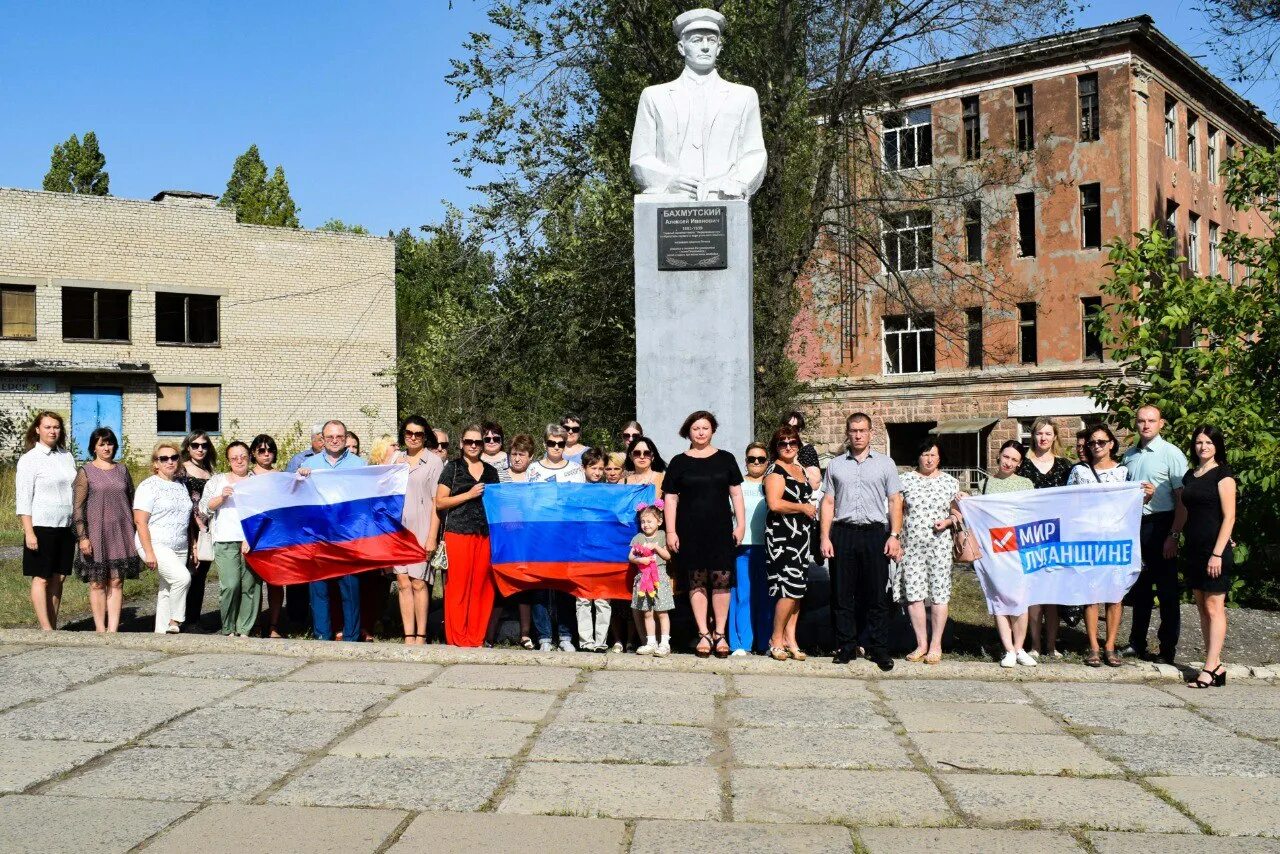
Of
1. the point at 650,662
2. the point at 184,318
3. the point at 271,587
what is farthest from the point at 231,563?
the point at 184,318

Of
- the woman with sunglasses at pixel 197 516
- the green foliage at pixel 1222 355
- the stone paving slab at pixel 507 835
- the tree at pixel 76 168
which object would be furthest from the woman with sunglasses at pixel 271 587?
the tree at pixel 76 168

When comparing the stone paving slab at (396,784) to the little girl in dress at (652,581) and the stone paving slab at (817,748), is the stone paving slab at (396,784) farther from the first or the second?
the little girl in dress at (652,581)

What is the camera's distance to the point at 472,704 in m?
7.05

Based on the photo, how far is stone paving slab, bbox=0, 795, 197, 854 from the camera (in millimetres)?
4574

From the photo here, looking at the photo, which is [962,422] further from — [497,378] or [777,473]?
[777,473]

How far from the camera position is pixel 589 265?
60.3 ft

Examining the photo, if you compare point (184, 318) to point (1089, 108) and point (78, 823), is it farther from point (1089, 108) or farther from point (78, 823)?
point (78, 823)

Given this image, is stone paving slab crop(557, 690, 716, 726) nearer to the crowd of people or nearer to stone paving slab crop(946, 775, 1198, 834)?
the crowd of people

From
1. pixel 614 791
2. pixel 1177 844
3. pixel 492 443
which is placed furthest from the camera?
pixel 492 443

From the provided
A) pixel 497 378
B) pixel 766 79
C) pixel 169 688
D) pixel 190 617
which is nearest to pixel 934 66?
pixel 766 79

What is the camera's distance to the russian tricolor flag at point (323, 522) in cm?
980

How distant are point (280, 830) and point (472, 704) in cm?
229

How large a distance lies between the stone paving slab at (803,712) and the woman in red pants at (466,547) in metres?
2.74

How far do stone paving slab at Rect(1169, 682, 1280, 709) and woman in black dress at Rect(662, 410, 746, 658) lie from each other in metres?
2.93
